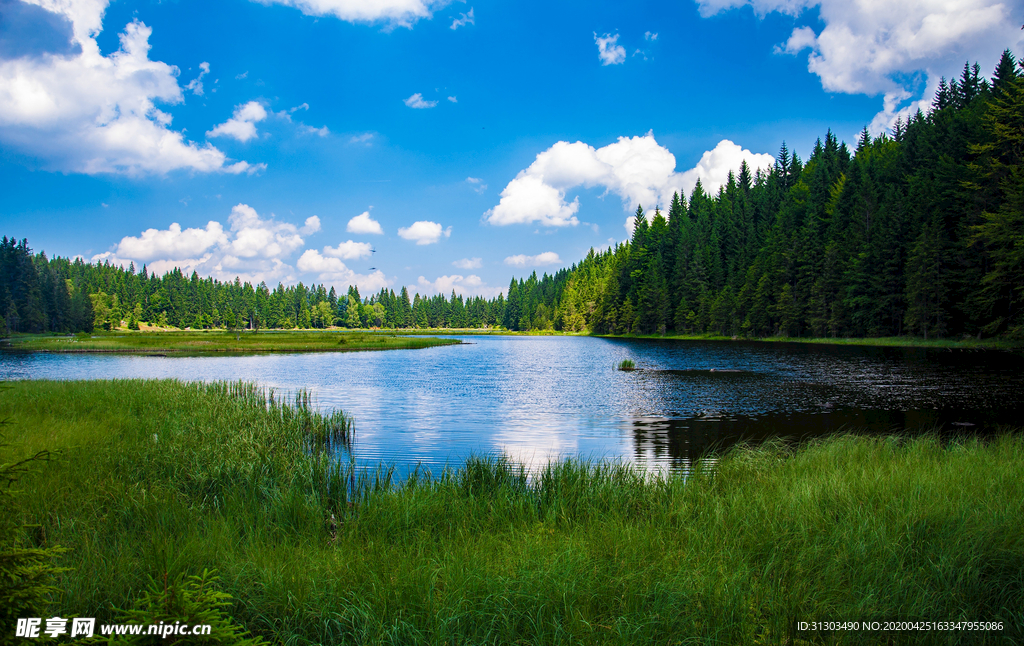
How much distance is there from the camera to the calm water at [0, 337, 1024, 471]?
16562 mm

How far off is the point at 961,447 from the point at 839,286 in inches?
2707

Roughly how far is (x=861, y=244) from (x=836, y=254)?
3.27 metres

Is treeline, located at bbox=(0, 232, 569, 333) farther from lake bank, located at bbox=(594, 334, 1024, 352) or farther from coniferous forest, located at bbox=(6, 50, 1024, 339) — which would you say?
lake bank, located at bbox=(594, 334, 1024, 352)

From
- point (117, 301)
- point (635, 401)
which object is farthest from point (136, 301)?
point (635, 401)

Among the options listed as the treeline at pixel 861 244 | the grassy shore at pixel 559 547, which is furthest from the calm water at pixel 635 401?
the treeline at pixel 861 244

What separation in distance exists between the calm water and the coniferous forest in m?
11.4

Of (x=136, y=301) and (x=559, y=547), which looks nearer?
(x=559, y=547)

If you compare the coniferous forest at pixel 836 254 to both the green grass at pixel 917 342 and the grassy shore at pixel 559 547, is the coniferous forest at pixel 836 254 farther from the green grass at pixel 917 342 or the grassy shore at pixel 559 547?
the grassy shore at pixel 559 547

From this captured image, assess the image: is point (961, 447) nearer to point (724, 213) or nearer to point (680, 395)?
point (680, 395)

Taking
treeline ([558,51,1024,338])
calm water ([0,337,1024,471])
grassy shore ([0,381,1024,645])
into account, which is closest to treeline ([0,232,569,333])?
treeline ([558,51,1024,338])

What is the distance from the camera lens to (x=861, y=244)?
67.3m

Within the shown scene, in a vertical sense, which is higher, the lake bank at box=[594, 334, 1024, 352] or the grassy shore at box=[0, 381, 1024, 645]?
the lake bank at box=[594, 334, 1024, 352]

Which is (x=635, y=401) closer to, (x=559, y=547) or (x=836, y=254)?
(x=559, y=547)

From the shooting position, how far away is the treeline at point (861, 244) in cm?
4672
